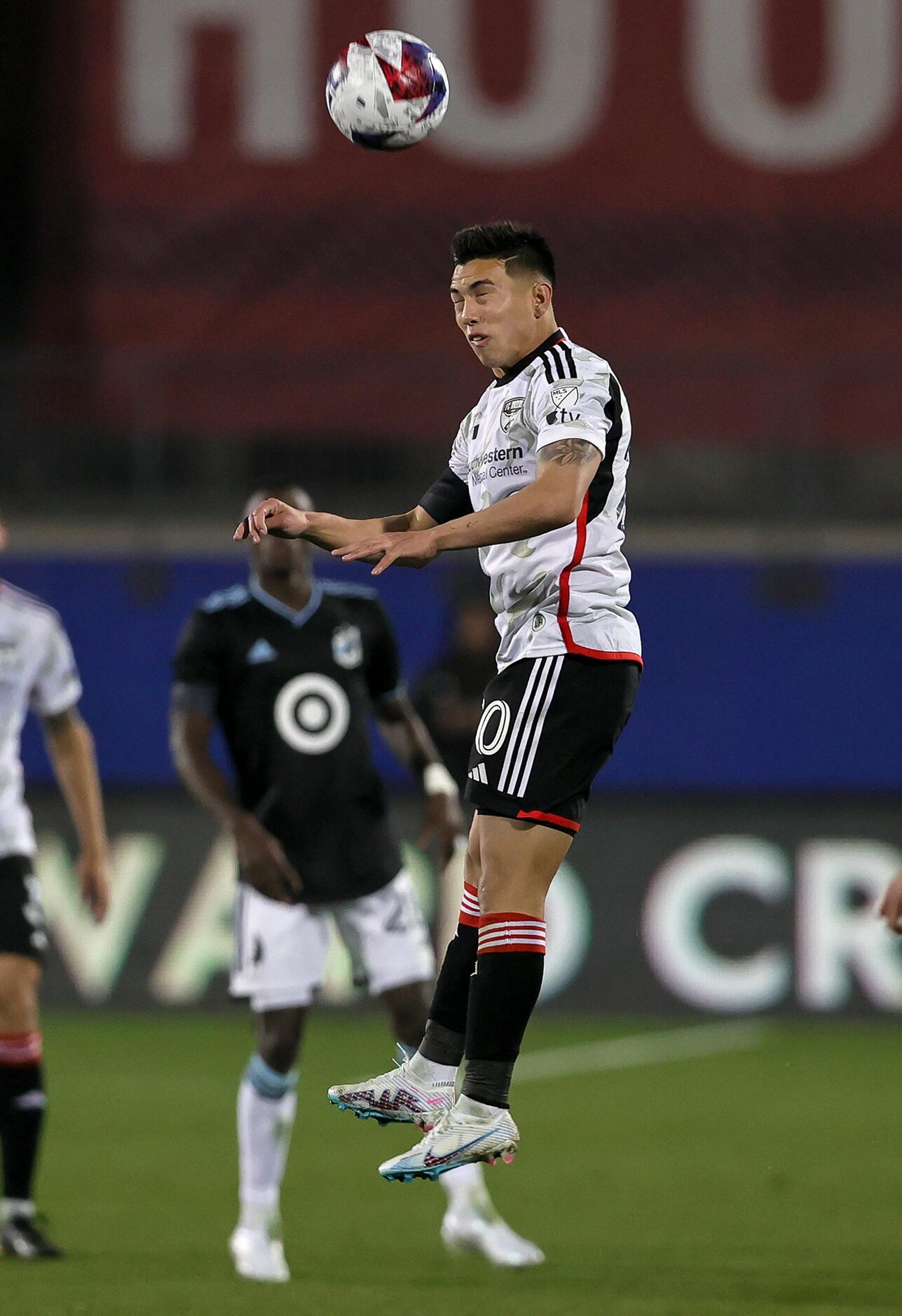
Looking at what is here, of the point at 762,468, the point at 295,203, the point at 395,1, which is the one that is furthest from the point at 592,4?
the point at 762,468

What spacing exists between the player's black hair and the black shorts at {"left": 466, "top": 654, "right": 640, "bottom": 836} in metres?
0.87

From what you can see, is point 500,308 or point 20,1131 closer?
point 500,308

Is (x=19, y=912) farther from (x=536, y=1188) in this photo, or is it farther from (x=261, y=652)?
(x=536, y=1188)

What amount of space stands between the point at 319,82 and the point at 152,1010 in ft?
20.7

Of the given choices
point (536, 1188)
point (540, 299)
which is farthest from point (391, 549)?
point (536, 1188)

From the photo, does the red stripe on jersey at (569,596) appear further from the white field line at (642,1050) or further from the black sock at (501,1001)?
the white field line at (642,1050)

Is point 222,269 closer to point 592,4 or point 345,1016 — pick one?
point 592,4

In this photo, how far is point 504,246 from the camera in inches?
182

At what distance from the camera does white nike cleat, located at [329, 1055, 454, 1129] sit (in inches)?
184

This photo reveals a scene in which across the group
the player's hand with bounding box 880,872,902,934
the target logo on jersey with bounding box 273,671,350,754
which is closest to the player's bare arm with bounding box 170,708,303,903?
the target logo on jersey with bounding box 273,671,350,754

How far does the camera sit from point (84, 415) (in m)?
13.1

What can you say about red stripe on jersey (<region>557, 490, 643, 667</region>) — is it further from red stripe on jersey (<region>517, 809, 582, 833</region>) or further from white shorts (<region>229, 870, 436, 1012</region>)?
white shorts (<region>229, 870, 436, 1012</region>)

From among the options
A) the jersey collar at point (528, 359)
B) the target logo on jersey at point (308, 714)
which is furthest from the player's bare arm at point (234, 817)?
the jersey collar at point (528, 359)

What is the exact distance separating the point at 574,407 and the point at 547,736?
712 mm
